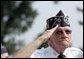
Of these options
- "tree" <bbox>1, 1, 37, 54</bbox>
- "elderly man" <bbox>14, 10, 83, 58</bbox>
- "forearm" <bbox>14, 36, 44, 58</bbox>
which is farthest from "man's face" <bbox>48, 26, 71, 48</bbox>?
"tree" <bbox>1, 1, 37, 54</bbox>

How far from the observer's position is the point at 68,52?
5.61 meters

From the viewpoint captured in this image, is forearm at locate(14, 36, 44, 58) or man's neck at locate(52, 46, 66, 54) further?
man's neck at locate(52, 46, 66, 54)

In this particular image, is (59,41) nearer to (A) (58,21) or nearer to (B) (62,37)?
(B) (62,37)

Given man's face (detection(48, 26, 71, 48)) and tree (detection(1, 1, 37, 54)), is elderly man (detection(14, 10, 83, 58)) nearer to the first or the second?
man's face (detection(48, 26, 71, 48))

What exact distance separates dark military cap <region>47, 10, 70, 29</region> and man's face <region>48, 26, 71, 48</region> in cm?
7

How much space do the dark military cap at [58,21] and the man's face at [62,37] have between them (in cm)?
7

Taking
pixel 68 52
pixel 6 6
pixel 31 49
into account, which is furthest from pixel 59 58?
pixel 6 6

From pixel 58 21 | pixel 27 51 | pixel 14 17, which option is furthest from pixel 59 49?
pixel 14 17

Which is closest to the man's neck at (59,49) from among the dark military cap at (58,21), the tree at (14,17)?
the dark military cap at (58,21)

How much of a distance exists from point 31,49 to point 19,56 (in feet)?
0.51

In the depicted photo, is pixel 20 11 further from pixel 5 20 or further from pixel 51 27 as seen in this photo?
pixel 51 27

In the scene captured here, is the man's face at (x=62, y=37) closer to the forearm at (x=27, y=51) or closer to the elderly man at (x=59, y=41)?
the elderly man at (x=59, y=41)

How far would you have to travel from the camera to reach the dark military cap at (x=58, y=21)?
18.1ft

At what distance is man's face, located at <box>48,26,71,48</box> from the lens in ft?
17.8
